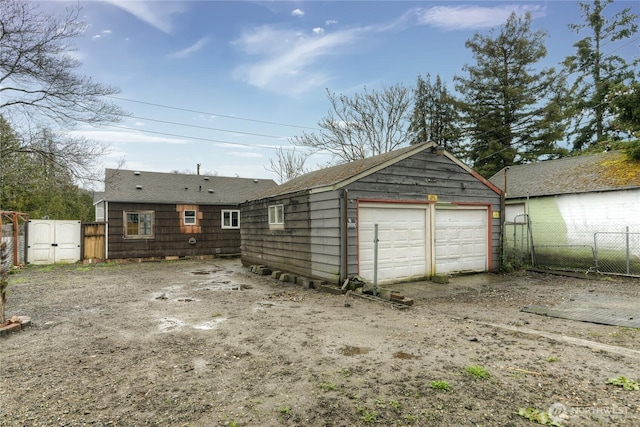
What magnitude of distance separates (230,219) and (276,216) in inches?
309

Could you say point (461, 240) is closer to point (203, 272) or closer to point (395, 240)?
point (395, 240)

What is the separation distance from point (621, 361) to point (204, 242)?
1648 cm

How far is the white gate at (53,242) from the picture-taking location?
14.4 meters

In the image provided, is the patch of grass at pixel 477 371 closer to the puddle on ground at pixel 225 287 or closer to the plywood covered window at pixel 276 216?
the puddle on ground at pixel 225 287

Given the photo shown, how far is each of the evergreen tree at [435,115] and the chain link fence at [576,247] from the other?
13.2 m

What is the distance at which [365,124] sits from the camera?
2252 cm

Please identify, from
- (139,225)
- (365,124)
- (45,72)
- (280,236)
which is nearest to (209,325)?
(280,236)

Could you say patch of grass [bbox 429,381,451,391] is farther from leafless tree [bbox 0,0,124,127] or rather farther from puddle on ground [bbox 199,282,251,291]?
leafless tree [bbox 0,0,124,127]

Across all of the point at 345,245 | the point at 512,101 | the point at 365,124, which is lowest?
the point at 345,245

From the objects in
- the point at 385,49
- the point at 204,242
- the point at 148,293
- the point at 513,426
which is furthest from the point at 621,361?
the point at 204,242

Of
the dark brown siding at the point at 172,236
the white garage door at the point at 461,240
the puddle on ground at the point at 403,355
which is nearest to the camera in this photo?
the puddle on ground at the point at 403,355

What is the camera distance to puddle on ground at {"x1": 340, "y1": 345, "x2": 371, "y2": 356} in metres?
4.02

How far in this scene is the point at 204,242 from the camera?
17.3 meters

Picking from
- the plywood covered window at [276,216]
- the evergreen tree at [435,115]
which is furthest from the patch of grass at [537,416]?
the evergreen tree at [435,115]
